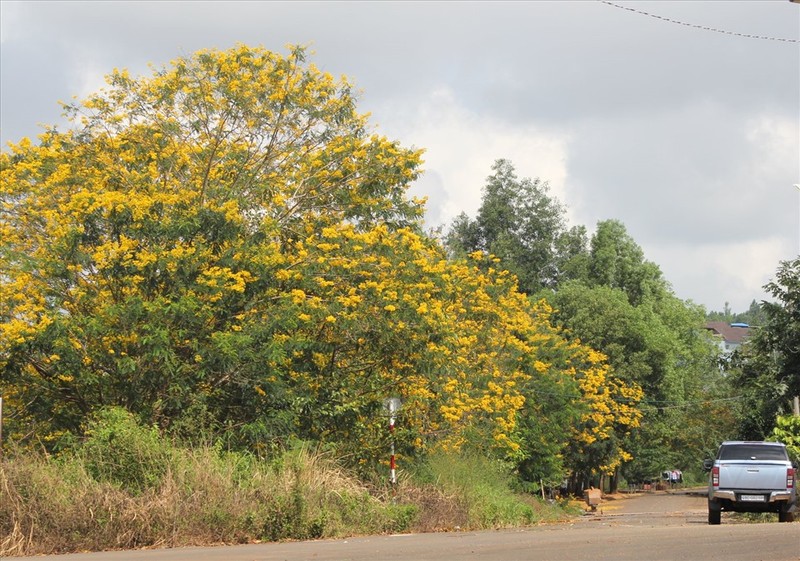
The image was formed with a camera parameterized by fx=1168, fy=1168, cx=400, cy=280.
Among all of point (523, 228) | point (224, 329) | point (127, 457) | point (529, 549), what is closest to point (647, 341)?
point (523, 228)

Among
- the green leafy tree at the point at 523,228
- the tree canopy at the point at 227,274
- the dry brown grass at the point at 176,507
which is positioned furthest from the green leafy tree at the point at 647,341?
the dry brown grass at the point at 176,507

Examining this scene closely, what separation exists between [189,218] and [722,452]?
1280 centimetres

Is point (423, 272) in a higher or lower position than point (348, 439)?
higher

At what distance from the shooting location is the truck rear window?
25609mm

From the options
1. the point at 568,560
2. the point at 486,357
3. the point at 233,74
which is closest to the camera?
the point at 568,560

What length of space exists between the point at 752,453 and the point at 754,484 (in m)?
0.78

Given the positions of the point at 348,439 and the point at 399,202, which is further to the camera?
the point at 399,202

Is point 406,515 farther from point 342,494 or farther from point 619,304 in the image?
point 619,304

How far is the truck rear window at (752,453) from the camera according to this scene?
84.0 ft

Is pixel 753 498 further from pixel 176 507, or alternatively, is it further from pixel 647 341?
pixel 647 341

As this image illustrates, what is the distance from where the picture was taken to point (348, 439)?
26766 mm

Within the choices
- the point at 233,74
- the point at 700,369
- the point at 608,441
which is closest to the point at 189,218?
the point at 233,74

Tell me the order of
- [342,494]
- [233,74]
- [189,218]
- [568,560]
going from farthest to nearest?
1. [233,74]
2. [189,218]
3. [342,494]
4. [568,560]

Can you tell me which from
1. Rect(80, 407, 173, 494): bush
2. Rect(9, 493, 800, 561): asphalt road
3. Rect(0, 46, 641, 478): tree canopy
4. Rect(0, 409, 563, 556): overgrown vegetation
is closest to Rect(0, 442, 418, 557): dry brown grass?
Rect(0, 409, 563, 556): overgrown vegetation
